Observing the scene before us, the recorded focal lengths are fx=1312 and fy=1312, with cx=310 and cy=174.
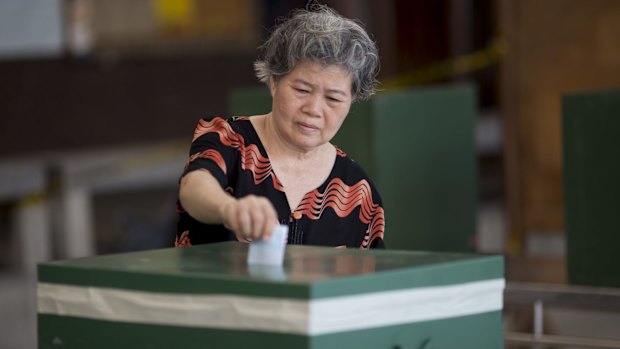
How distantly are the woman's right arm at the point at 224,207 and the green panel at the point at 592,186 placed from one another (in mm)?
2459

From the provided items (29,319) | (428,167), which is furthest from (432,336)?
(29,319)

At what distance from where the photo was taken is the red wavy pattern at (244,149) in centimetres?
287

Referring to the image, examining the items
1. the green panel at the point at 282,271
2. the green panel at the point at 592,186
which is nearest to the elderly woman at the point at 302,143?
the green panel at the point at 282,271

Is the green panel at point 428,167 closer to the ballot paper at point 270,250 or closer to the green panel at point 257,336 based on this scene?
the green panel at point 257,336

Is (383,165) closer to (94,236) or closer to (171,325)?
(171,325)

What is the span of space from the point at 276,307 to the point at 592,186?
10.2ft

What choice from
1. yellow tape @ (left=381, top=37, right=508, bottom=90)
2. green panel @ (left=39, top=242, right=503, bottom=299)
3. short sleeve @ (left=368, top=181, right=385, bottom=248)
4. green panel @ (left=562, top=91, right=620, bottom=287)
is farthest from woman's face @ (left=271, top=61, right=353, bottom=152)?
yellow tape @ (left=381, top=37, right=508, bottom=90)

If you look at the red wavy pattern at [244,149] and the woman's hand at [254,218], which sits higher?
the red wavy pattern at [244,149]

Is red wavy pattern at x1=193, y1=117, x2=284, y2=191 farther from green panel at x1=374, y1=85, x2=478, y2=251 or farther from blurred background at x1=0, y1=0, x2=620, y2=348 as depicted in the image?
green panel at x1=374, y1=85, x2=478, y2=251

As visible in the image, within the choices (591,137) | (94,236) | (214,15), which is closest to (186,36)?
(214,15)

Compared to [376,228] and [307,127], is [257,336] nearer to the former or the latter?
[307,127]

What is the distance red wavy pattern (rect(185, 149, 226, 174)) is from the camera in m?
2.75

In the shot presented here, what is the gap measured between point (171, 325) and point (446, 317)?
484 mm

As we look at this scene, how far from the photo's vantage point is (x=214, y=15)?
38.2 feet
